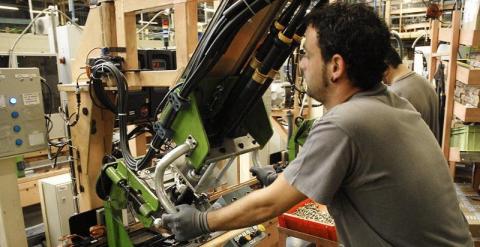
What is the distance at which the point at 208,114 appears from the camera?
1.47m

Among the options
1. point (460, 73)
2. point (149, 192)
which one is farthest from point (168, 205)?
point (460, 73)

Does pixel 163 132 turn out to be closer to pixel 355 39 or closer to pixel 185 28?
pixel 185 28

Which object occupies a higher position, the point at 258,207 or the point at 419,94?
the point at 419,94

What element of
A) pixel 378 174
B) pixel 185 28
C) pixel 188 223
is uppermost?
pixel 185 28

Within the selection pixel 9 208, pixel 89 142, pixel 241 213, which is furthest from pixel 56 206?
pixel 241 213

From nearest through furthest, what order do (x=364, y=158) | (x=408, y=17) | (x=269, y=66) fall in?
(x=364, y=158) → (x=269, y=66) → (x=408, y=17)

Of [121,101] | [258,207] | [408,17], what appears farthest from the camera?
[408,17]

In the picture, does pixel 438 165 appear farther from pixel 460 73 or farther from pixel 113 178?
pixel 460 73

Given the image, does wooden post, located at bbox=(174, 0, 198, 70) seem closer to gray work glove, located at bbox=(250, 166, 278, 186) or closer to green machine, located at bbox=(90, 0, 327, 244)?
green machine, located at bbox=(90, 0, 327, 244)

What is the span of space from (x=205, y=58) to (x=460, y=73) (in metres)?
1.92

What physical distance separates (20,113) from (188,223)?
4.80ft

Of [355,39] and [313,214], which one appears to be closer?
[355,39]

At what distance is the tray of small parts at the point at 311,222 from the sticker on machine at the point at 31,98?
1703mm

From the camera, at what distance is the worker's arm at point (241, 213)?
115 centimetres
